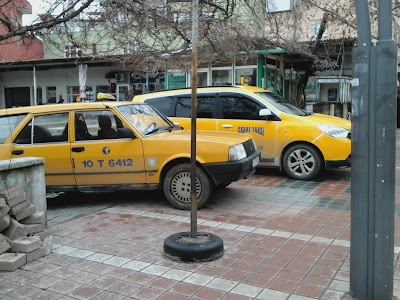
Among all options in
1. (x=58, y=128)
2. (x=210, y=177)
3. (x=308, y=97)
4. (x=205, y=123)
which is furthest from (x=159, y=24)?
(x=308, y=97)

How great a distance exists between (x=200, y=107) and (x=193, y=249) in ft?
18.1

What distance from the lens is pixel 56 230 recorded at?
18.8ft

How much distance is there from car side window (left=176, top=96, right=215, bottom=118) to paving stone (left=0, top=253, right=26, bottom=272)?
5.69 metres

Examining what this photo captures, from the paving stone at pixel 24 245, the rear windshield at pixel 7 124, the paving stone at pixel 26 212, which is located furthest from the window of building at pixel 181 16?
the paving stone at pixel 24 245

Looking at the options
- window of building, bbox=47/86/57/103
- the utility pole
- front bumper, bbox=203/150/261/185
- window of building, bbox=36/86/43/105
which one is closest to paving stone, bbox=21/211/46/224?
front bumper, bbox=203/150/261/185

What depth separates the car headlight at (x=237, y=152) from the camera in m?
6.42

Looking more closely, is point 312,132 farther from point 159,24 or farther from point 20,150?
point 20,150

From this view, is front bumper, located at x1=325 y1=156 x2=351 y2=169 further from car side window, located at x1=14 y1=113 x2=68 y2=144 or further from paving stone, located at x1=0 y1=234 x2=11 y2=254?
paving stone, located at x1=0 y1=234 x2=11 y2=254

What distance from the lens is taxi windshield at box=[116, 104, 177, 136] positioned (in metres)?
6.91

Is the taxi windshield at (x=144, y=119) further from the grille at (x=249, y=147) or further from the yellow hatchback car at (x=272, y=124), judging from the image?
the yellow hatchback car at (x=272, y=124)

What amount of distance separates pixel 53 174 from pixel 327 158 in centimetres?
497

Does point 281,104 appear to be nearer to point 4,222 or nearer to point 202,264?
point 202,264

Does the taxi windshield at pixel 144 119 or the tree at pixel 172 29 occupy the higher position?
the tree at pixel 172 29

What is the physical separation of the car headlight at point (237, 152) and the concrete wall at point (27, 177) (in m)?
2.57
